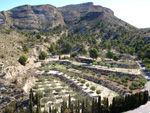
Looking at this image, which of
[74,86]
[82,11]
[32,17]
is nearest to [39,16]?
[32,17]

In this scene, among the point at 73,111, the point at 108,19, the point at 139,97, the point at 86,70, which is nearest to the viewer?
the point at 73,111

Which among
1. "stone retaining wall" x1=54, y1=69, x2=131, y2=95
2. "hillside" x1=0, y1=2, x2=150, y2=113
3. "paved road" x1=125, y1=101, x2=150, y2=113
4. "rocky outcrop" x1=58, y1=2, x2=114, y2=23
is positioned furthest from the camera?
"rocky outcrop" x1=58, y1=2, x2=114, y2=23

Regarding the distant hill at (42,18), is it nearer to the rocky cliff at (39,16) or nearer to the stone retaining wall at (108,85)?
the rocky cliff at (39,16)

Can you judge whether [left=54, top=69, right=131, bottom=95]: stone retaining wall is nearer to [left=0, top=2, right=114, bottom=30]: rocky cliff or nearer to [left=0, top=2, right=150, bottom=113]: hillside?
[left=0, top=2, right=150, bottom=113]: hillside

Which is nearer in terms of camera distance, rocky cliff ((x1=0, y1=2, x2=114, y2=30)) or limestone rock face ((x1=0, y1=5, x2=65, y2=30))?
limestone rock face ((x1=0, y1=5, x2=65, y2=30))

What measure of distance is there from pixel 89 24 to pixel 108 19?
63.2 feet

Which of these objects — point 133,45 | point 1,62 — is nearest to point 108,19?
point 133,45

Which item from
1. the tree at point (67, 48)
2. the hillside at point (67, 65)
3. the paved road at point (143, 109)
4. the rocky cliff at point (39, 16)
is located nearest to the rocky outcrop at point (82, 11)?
the rocky cliff at point (39, 16)

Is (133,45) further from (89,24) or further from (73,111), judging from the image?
(73,111)

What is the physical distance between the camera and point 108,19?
119 meters

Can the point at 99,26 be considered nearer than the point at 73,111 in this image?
No

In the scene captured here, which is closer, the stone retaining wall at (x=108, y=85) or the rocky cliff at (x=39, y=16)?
the stone retaining wall at (x=108, y=85)

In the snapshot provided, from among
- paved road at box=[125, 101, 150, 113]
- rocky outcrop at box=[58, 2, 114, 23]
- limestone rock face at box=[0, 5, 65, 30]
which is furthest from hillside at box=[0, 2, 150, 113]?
rocky outcrop at box=[58, 2, 114, 23]

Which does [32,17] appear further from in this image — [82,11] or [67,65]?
[67,65]
